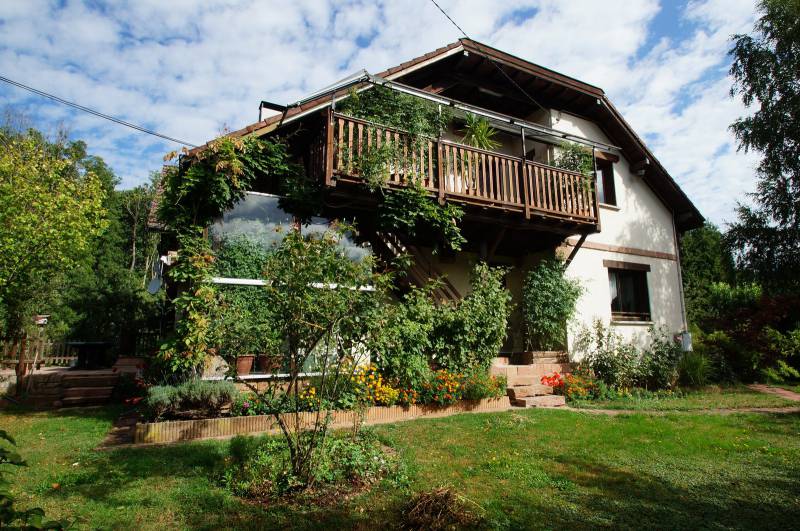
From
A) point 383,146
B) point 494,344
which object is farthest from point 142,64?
point 494,344

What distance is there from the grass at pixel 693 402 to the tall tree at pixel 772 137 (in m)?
4.72

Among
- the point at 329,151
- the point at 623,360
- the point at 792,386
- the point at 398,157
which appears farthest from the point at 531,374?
the point at 792,386

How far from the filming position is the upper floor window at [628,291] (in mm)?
13414

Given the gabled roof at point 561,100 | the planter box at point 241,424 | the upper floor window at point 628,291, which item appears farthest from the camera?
the upper floor window at point 628,291

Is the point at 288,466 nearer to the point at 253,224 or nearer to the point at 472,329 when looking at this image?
the point at 472,329

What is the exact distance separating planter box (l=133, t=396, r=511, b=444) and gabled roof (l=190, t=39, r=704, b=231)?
5.29 metres

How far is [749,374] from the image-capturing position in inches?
536

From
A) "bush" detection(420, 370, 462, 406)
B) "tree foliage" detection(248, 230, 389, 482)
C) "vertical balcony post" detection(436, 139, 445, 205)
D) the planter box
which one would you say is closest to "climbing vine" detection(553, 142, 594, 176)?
"vertical balcony post" detection(436, 139, 445, 205)

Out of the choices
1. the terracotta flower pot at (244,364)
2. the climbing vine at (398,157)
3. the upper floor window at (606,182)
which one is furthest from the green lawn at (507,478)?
the upper floor window at (606,182)

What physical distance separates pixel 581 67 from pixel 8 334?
16.0 metres

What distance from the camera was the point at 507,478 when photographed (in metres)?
4.85

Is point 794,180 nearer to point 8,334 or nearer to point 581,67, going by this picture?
point 581,67

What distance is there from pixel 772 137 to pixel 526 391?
36.3 feet

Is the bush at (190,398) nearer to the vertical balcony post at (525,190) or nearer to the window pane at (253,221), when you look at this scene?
the window pane at (253,221)
